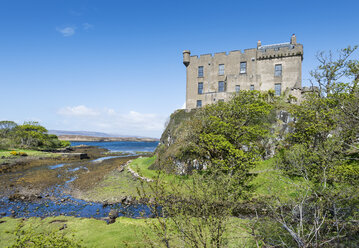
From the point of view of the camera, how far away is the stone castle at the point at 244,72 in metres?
39.9

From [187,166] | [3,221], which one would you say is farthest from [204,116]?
[3,221]

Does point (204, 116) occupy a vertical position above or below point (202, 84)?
below

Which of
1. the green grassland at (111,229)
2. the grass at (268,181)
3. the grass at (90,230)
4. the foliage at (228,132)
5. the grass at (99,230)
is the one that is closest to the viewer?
the green grassland at (111,229)

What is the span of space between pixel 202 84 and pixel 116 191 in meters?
31.3

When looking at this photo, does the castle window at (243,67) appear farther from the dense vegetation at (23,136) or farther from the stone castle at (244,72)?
the dense vegetation at (23,136)

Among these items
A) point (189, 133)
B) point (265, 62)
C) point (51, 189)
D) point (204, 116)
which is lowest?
point (51, 189)

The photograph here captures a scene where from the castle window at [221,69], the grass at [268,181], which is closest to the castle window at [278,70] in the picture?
the castle window at [221,69]

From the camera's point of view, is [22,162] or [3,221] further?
[22,162]

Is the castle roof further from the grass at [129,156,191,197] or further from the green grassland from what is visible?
the grass at [129,156,191,197]

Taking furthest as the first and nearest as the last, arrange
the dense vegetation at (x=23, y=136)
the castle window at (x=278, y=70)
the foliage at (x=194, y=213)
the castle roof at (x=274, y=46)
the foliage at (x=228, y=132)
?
the dense vegetation at (x=23, y=136), the castle roof at (x=274, y=46), the castle window at (x=278, y=70), the foliage at (x=228, y=132), the foliage at (x=194, y=213)

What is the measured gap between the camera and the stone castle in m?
39.9

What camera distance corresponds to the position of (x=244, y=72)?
1729 inches

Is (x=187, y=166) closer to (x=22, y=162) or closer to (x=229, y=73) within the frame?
(x=229, y=73)

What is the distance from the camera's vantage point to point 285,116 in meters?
32.7
